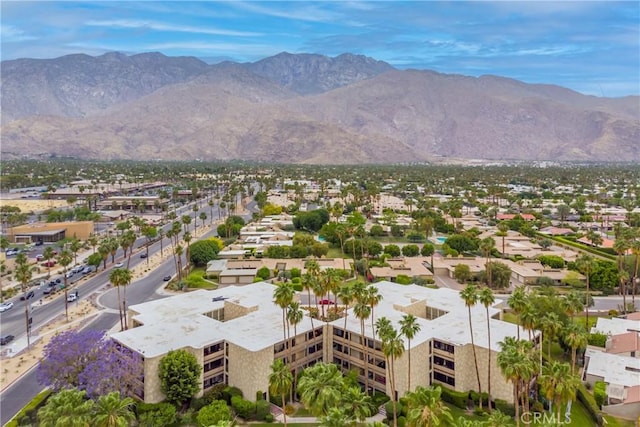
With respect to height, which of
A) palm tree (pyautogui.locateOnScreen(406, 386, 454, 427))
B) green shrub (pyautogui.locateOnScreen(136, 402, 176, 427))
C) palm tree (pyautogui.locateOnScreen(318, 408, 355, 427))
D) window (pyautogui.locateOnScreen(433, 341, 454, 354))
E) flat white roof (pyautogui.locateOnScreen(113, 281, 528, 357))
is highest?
palm tree (pyautogui.locateOnScreen(318, 408, 355, 427))

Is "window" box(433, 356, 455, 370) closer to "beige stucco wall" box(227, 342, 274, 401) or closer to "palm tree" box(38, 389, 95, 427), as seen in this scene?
"beige stucco wall" box(227, 342, 274, 401)

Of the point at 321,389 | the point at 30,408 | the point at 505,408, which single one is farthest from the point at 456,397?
the point at 30,408

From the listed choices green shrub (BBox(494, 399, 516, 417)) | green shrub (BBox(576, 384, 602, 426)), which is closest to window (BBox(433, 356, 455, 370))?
green shrub (BBox(494, 399, 516, 417))

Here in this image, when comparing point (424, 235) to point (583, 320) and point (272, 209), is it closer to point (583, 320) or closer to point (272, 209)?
point (272, 209)

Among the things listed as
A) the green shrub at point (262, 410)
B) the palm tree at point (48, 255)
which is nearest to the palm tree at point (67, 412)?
the green shrub at point (262, 410)

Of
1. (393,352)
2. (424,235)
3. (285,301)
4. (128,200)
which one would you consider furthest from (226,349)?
(128,200)
